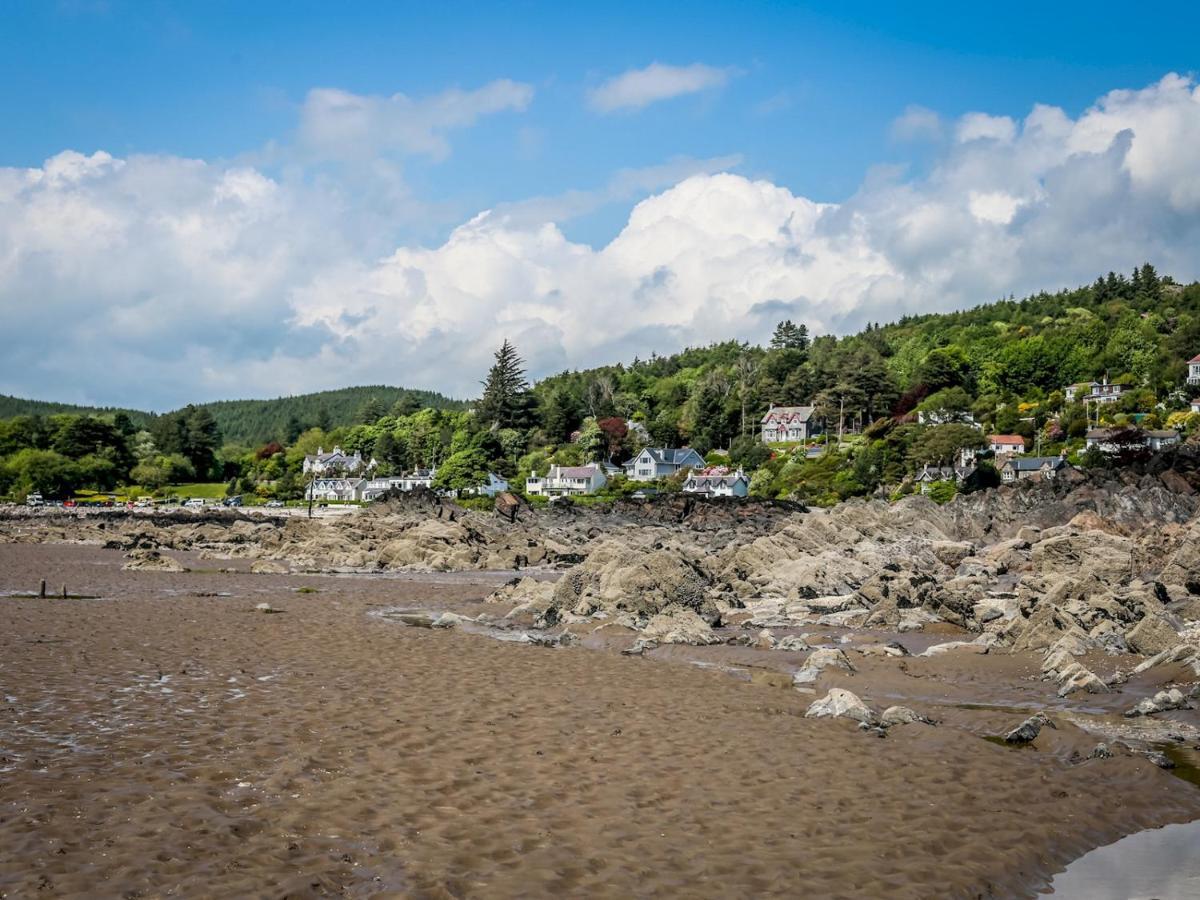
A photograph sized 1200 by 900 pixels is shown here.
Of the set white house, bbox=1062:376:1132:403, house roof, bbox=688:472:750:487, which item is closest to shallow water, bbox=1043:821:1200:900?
house roof, bbox=688:472:750:487

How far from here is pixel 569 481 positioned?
361 feet

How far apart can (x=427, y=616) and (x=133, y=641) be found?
27.2ft

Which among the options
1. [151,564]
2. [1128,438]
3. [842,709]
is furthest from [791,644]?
[1128,438]

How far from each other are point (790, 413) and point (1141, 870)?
380 feet

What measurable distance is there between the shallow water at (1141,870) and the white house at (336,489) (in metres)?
122

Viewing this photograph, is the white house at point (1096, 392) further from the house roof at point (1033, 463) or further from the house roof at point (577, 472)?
the house roof at point (577, 472)

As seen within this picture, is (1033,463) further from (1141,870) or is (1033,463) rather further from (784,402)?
(1141,870)

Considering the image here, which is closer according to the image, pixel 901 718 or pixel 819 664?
pixel 901 718

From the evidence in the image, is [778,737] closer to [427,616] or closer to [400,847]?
[400,847]

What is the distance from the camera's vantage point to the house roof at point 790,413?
120625 millimetres

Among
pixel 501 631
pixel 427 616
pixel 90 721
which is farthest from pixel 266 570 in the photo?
pixel 90 721

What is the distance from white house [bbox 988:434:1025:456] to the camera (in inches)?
3745

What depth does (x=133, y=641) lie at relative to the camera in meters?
18.9

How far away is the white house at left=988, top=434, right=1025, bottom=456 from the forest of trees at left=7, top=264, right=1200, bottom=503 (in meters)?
2.36
